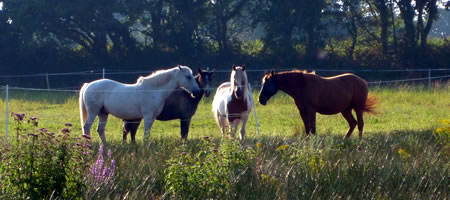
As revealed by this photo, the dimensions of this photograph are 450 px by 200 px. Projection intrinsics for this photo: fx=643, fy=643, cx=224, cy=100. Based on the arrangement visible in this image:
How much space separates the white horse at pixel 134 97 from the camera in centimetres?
1105

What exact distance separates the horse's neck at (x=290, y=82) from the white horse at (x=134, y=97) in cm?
148

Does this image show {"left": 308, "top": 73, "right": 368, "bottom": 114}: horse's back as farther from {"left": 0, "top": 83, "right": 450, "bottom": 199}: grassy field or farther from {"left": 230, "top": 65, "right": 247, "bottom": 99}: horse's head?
{"left": 0, "top": 83, "right": 450, "bottom": 199}: grassy field

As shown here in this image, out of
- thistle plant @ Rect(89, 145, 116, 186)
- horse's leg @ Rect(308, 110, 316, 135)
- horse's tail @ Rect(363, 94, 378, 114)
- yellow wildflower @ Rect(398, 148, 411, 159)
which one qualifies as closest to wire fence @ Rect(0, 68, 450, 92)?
horse's tail @ Rect(363, 94, 378, 114)

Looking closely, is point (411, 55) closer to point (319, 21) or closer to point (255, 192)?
point (319, 21)

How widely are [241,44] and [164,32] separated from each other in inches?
166

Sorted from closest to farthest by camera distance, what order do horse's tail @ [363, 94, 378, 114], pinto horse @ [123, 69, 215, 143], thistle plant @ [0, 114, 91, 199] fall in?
thistle plant @ [0, 114, 91, 199] < pinto horse @ [123, 69, 215, 143] < horse's tail @ [363, 94, 378, 114]

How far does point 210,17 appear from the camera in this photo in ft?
111

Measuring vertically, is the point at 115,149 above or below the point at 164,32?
below

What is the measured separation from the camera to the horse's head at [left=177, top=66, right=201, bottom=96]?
1105 cm

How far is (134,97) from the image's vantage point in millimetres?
11070

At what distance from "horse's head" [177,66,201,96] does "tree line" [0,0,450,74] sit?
20652 millimetres

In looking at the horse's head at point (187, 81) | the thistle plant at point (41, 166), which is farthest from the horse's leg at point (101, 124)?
the thistle plant at point (41, 166)

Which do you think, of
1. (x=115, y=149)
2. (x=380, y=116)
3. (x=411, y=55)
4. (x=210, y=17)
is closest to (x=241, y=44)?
(x=210, y=17)

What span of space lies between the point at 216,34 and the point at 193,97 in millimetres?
22669
